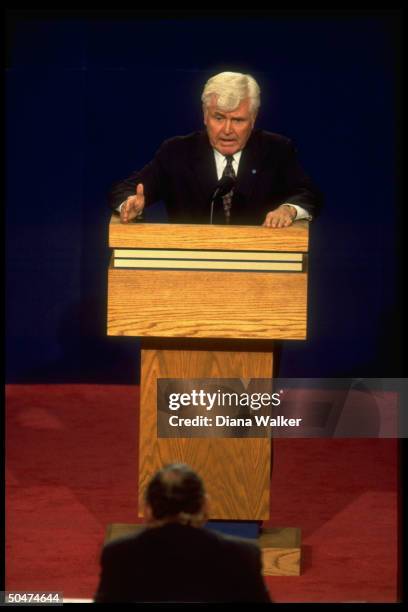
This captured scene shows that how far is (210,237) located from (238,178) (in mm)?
569

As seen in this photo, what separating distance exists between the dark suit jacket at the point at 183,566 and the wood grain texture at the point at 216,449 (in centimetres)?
141

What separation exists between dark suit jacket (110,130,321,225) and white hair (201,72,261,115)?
23 centimetres

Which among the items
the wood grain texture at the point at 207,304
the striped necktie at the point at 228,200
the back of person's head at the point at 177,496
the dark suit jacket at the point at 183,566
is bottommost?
the dark suit jacket at the point at 183,566

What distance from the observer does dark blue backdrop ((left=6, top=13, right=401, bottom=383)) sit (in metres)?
7.18

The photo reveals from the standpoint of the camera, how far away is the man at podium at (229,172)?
15.9 feet

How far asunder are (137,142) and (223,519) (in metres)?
3.01

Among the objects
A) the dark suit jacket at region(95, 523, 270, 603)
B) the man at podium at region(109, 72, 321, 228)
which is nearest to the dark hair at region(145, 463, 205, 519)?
the dark suit jacket at region(95, 523, 270, 603)

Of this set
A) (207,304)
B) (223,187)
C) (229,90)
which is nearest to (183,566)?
(207,304)

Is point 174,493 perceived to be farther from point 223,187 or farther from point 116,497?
point 116,497

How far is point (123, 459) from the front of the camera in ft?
20.5

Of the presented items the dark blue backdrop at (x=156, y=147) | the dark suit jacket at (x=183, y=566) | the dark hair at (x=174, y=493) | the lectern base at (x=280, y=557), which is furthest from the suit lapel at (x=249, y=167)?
the dark blue backdrop at (x=156, y=147)

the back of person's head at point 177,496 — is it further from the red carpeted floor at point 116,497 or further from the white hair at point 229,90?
the white hair at point 229,90

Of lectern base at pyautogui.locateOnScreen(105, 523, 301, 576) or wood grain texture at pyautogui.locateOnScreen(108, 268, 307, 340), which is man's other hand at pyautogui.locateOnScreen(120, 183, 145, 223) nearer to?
wood grain texture at pyautogui.locateOnScreen(108, 268, 307, 340)

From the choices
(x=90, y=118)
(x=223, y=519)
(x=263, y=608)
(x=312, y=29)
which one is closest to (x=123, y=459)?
(x=223, y=519)
